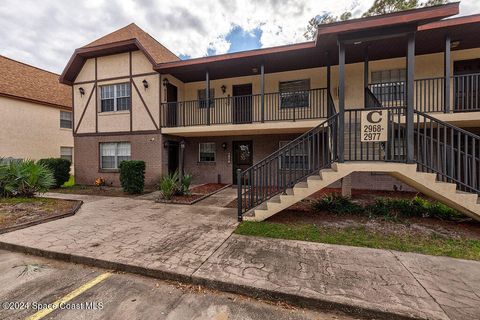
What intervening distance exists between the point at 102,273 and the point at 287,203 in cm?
382

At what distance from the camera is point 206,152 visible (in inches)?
455

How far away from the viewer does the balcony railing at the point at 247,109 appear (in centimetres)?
941

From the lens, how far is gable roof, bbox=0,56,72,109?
13.7 meters

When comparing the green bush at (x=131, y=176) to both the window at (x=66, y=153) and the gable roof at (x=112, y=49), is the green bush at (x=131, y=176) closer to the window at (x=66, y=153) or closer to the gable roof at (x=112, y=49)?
the gable roof at (x=112, y=49)

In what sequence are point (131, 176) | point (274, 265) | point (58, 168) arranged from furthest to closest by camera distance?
point (58, 168) < point (131, 176) < point (274, 265)

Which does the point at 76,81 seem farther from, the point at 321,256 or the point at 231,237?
the point at 321,256

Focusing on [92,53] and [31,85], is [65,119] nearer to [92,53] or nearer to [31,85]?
[31,85]

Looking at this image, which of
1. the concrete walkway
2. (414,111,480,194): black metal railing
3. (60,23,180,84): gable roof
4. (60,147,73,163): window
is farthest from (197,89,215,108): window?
(60,147,73,163): window

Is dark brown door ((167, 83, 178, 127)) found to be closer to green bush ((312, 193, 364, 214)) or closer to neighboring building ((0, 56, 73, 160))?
green bush ((312, 193, 364, 214))

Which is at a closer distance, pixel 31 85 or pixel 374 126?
pixel 374 126

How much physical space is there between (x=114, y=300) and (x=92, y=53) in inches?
487

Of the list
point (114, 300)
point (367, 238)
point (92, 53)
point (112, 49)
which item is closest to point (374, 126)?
point (367, 238)

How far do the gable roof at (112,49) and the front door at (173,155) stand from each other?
3.90 m

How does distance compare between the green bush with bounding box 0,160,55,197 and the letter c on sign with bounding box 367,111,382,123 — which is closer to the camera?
the letter c on sign with bounding box 367,111,382,123
